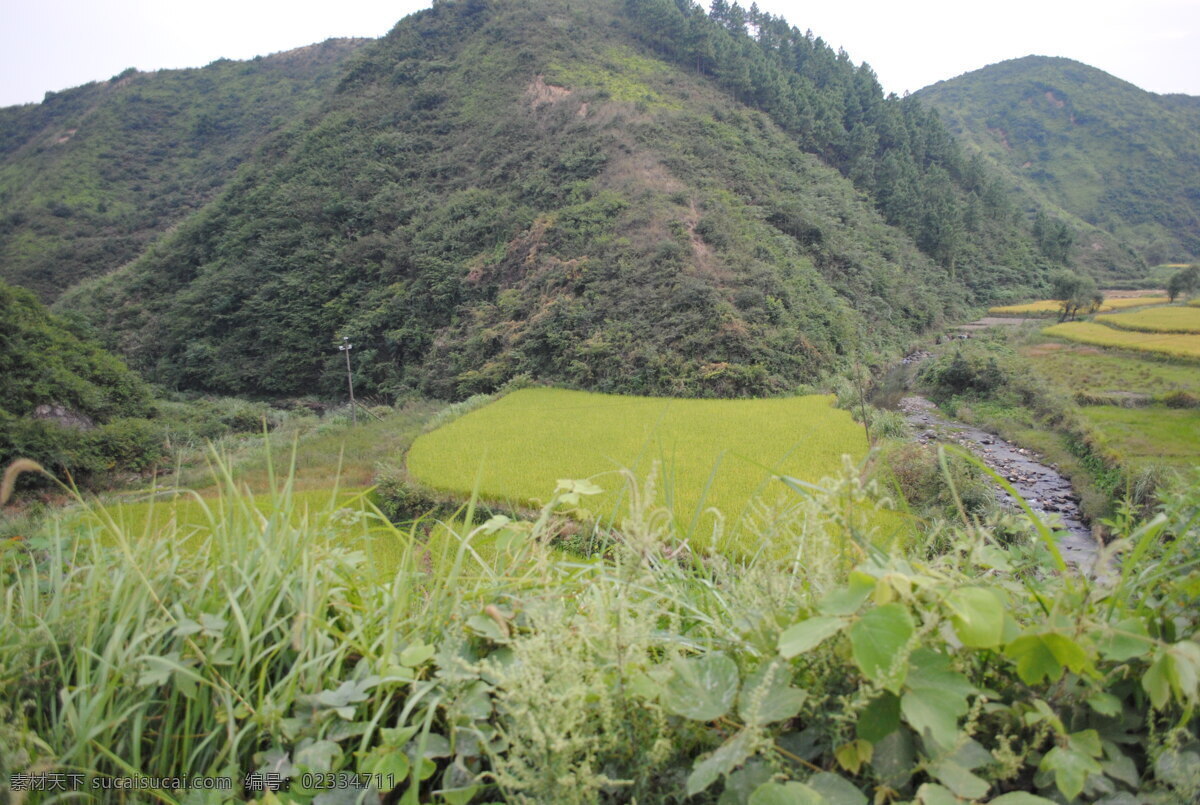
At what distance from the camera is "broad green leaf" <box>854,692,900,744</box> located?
0.78m

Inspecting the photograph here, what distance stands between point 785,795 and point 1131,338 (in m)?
24.2

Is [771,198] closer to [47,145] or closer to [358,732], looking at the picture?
[358,732]

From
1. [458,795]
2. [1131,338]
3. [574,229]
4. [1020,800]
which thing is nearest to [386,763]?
[458,795]

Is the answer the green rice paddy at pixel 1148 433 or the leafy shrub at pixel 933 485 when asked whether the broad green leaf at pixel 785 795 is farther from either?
the green rice paddy at pixel 1148 433

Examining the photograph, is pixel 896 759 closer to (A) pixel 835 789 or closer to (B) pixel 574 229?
(A) pixel 835 789

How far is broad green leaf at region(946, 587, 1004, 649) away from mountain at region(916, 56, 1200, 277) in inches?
2087

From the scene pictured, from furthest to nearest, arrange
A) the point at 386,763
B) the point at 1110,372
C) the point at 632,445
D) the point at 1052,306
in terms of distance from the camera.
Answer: the point at 1052,306, the point at 1110,372, the point at 632,445, the point at 386,763

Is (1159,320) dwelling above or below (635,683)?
below

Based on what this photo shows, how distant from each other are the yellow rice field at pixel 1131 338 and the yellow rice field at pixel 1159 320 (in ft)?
1.55

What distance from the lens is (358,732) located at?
98cm

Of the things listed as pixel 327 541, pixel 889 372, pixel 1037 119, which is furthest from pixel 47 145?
pixel 1037 119

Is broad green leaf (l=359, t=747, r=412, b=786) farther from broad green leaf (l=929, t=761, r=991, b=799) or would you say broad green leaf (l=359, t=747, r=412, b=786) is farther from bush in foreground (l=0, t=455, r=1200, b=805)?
broad green leaf (l=929, t=761, r=991, b=799)

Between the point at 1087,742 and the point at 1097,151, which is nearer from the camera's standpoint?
the point at 1087,742

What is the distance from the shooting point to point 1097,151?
63.8 meters
